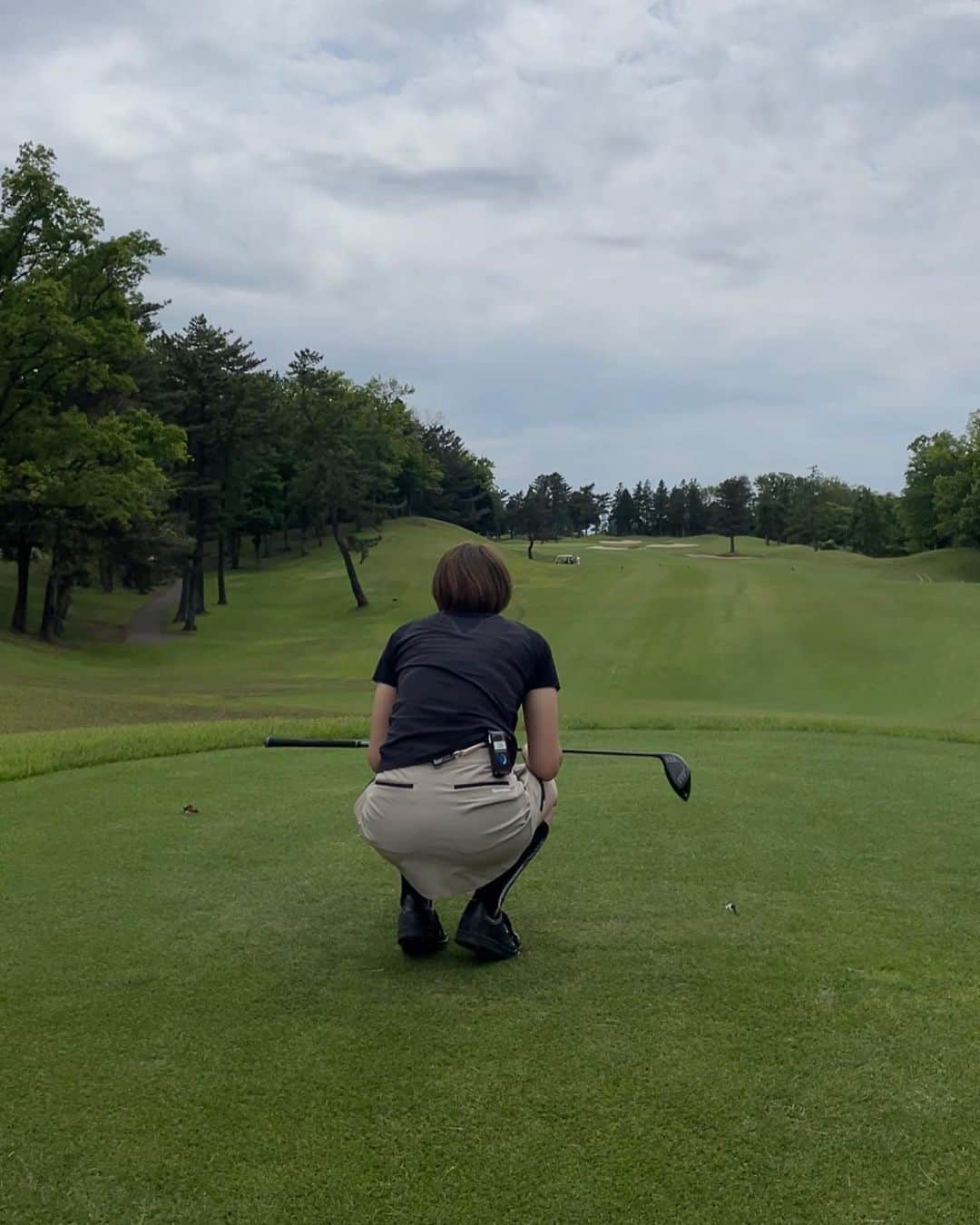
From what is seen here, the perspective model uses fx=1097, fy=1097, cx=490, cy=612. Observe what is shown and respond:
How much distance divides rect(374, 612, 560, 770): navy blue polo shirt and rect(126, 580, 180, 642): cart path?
4067 cm

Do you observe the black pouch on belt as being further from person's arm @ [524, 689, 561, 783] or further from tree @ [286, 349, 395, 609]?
tree @ [286, 349, 395, 609]

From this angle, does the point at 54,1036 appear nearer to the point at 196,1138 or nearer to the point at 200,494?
the point at 196,1138

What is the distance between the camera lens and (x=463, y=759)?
399 centimetres

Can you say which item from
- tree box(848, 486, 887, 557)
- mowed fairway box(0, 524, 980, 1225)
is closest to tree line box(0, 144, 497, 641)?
mowed fairway box(0, 524, 980, 1225)

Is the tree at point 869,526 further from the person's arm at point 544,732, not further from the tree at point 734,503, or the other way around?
the person's arm at point 544,732

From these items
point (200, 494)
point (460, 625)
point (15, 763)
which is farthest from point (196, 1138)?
point (200, 494)

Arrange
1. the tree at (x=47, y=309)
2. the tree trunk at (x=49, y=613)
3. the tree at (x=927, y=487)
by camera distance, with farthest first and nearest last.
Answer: the tree at (x=927, y=487), the tree trunk at (x=49, y=613), the tree at (x=47, y=309)

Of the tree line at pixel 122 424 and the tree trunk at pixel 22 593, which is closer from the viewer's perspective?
the tree line at pixel 122 424

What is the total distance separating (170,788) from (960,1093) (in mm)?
5763

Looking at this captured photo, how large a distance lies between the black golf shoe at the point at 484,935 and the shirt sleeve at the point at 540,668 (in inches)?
33.5

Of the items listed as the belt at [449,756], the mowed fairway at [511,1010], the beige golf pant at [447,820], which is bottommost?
the mowed fairway at [511,1010]

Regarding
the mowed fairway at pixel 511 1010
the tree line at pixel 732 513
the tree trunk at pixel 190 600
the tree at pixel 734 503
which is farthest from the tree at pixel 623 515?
the mowed fairway at pixel 511 1010

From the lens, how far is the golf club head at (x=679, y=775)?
489cm

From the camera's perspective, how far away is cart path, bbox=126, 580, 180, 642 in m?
44.3
